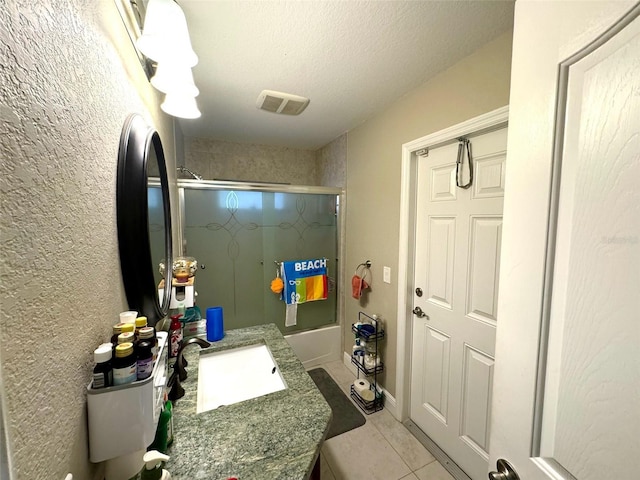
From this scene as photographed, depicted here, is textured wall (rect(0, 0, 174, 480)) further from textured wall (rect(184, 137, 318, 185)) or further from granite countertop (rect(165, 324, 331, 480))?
textured wall (rect(184, 137, 318, 185))

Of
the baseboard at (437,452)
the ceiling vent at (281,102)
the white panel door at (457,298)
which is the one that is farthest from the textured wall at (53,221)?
the baseboard at (437,452)

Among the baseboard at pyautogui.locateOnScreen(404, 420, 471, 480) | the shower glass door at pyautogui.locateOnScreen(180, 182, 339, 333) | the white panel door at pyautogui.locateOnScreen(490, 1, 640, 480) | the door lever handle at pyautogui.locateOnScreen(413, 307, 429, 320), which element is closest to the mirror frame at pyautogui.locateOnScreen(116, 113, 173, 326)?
the white panel door at pyautogui.locateOnScreen(490, 1, 640, 480)

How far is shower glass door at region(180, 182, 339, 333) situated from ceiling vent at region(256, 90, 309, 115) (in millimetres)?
726

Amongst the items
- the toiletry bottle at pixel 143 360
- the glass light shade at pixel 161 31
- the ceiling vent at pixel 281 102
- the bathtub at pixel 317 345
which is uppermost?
the ceiling vent at pixel 281 102

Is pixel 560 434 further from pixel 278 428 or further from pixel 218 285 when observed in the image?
pixel 218 285

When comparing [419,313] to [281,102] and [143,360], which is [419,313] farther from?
[281,102]

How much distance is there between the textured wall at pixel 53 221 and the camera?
32 cm

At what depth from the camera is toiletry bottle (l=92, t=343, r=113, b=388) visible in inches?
19.6

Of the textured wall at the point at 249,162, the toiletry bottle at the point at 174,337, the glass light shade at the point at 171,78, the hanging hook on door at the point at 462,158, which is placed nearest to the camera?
the glass light shade at the point at 171,78

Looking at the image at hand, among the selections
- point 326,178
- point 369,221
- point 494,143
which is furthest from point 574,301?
point 326,178

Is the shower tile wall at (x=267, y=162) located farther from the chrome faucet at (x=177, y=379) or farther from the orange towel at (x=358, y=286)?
the chrome faucet at (x=177, y=379)

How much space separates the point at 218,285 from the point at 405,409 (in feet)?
5.80

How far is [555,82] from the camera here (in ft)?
1.60

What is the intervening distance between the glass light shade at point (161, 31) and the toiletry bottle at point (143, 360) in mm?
819
